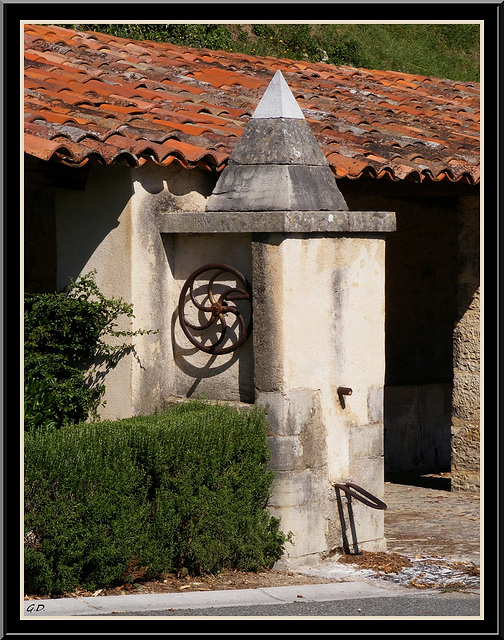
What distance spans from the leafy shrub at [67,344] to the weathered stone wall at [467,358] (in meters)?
3.71

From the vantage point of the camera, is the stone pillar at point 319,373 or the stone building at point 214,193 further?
the stone building at point 214,193

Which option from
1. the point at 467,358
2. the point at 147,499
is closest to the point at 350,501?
the point at 147,499

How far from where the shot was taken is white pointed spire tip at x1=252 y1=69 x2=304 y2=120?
254 inches

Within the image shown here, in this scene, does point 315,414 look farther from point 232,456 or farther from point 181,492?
point 181,492

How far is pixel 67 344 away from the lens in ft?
20.9

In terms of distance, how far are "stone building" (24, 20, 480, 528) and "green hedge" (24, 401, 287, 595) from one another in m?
0.49

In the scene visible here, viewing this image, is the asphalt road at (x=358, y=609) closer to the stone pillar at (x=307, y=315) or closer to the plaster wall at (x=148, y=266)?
the stone pillar at (x=307, y=315)

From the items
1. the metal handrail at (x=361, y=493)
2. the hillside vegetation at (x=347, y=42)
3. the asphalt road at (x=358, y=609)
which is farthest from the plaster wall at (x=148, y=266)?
Result: the hillside vegetation at (x=347, y=42)

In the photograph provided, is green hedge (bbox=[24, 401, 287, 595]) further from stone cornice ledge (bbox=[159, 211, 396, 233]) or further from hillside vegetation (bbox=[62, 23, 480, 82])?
hillside vegetation (bbox=[62, 23, 480, 82])

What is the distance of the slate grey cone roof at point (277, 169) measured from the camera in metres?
6.17

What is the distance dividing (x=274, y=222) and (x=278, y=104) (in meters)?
1.00

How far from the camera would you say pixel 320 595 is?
545 centimetres

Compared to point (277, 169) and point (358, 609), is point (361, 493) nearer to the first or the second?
point (358, 609)

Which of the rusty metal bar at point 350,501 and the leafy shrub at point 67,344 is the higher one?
the leafy shrub at point 67,344
